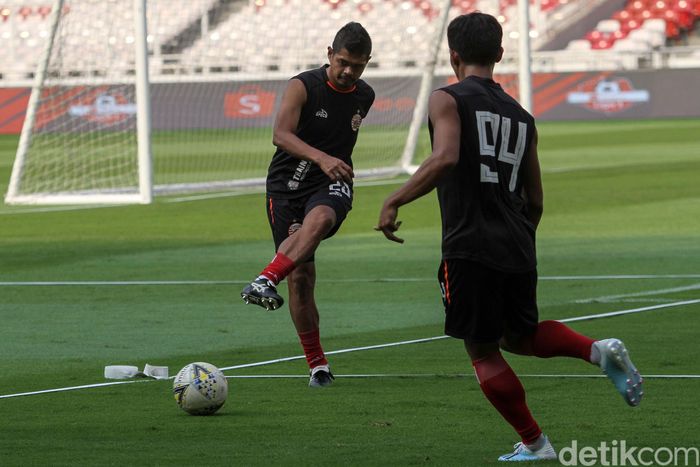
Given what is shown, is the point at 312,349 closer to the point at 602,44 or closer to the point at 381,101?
the point at 381,101

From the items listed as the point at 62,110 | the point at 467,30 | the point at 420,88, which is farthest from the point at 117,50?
the point at 467,30

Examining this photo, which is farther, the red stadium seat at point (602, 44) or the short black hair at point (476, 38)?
the red stadium seat at point (602, 44)

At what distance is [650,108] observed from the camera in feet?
142

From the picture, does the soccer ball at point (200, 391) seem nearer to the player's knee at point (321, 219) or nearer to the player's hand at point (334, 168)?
the player's knee at point (321, 219)

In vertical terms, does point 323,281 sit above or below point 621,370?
below

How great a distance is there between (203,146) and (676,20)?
22.2 m

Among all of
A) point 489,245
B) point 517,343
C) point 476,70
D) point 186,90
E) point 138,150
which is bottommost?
point 186,90

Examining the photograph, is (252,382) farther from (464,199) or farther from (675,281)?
(675,281)

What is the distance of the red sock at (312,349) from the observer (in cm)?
863

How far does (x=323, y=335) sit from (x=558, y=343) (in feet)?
14.5

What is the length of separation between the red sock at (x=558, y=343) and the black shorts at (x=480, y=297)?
127 millimetres

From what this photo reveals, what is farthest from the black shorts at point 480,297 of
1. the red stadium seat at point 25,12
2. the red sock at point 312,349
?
the red stadium seat at point 25,12

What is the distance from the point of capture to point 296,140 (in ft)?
28.1

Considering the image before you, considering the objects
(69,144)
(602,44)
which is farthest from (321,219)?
(602,44)
